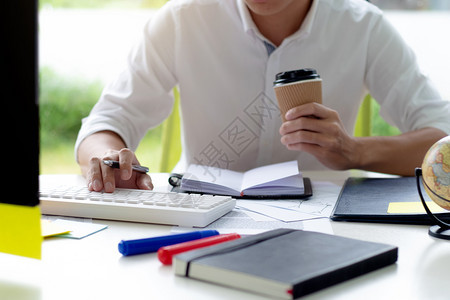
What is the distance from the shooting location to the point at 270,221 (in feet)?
2.97

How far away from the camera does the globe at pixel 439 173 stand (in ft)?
2.56

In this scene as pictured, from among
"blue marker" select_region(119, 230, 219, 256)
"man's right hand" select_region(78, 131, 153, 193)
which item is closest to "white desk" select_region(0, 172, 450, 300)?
"blue marker" select_region(119, 230, 219, 256)

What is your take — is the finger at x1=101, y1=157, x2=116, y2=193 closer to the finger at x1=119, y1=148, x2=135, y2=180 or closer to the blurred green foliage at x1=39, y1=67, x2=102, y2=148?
the finger at x1=119, y1=148, x2=135, y2=180

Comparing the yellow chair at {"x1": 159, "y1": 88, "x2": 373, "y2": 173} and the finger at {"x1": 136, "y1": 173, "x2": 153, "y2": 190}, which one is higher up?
the yellow chair at {"x1": 159, "y1": 88, "x2": 373, "y2": 173}

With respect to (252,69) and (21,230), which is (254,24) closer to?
(252,69)

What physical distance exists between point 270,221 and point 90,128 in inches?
26.9

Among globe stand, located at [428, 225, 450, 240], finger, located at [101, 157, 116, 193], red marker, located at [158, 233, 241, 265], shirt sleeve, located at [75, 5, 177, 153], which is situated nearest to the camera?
red marker, located at [158, 233, 241, 265]

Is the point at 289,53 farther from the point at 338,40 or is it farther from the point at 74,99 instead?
the point at 74,99

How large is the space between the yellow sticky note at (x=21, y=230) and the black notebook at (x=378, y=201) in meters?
0.49

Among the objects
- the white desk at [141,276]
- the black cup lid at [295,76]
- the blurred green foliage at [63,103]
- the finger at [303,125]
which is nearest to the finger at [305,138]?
the finger at [303,125]

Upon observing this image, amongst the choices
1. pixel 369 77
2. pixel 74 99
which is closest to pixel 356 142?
pixel 369 77

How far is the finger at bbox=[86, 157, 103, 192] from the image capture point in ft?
3.37

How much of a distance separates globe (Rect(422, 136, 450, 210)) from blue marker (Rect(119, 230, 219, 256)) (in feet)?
1.10

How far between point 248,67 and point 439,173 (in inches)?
36.8
